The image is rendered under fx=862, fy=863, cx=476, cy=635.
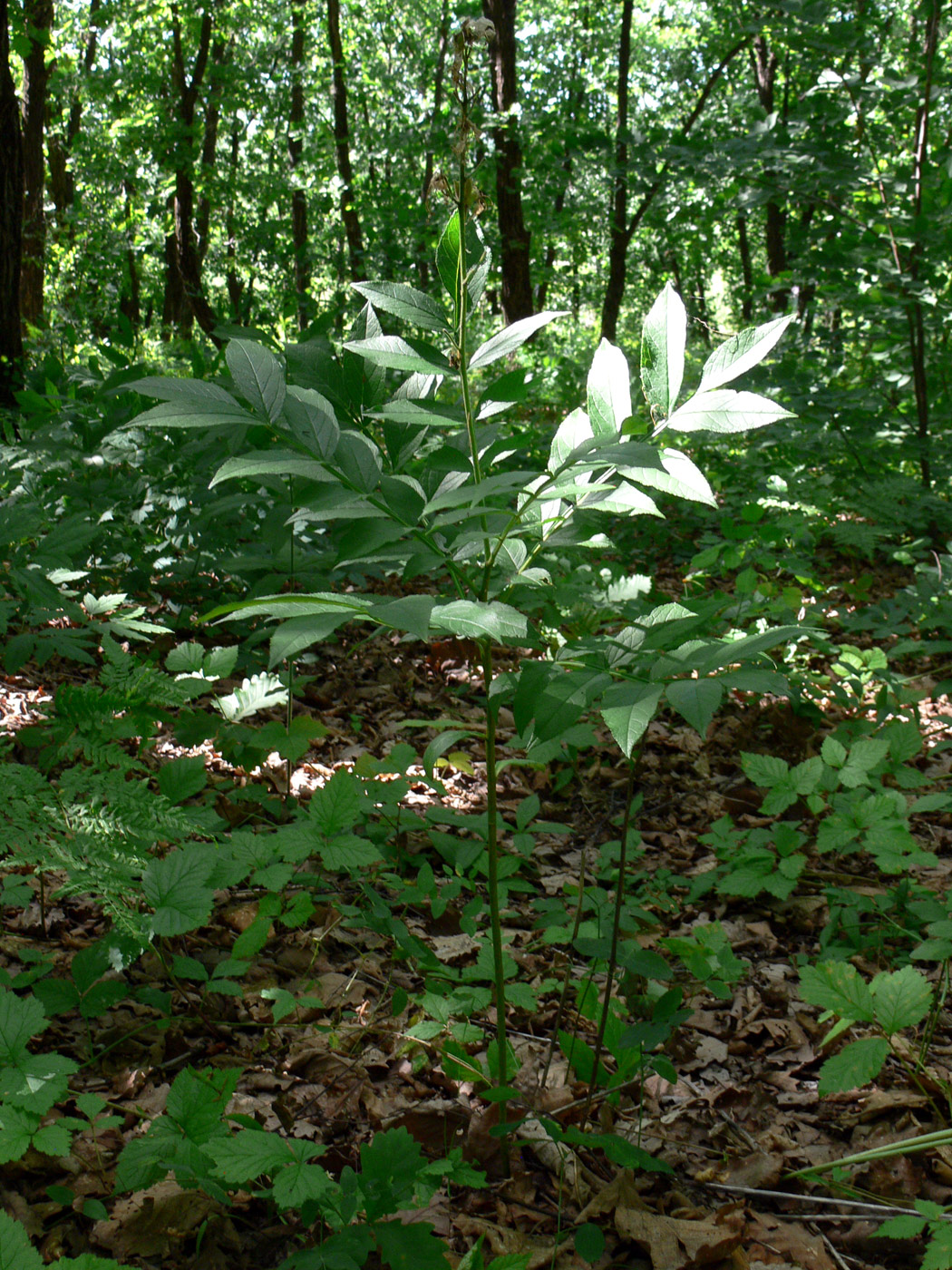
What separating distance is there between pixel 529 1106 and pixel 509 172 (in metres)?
9.31

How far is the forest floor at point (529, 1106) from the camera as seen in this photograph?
134 centimetres

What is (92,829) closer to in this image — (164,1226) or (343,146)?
(164,1226)

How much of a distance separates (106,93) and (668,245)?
25.7ft

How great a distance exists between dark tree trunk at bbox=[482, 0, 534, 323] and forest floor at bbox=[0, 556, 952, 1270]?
738 cm

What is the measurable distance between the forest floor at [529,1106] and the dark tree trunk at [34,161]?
10.5m

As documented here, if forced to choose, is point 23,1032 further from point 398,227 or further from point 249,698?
point 398,227

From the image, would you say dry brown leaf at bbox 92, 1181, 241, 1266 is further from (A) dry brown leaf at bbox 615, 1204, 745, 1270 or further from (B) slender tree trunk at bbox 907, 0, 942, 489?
(B) slender tree trunk at bbox 907, 0, 942, 489

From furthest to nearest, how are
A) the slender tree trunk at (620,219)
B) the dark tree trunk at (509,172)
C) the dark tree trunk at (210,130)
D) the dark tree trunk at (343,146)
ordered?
the dark tree trunk at (343,146)
the dark tree trunk at (210,130)
the slender tree trunk at (620,219)
the dark tree trunk at (509,172)

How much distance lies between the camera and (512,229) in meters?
9.12

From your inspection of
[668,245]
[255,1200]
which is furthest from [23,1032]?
[668,245]

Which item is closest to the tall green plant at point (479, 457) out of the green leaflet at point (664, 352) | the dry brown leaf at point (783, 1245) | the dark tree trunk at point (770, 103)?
the green leaflet at point (664, 352)

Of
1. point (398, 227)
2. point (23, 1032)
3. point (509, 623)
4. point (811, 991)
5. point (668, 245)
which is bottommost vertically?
point (811, 991)

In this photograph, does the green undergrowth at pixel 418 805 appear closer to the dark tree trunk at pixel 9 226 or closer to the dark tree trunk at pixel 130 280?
the dark tree trunk at pixel 9 226

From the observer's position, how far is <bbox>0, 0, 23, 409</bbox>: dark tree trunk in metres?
5.45
